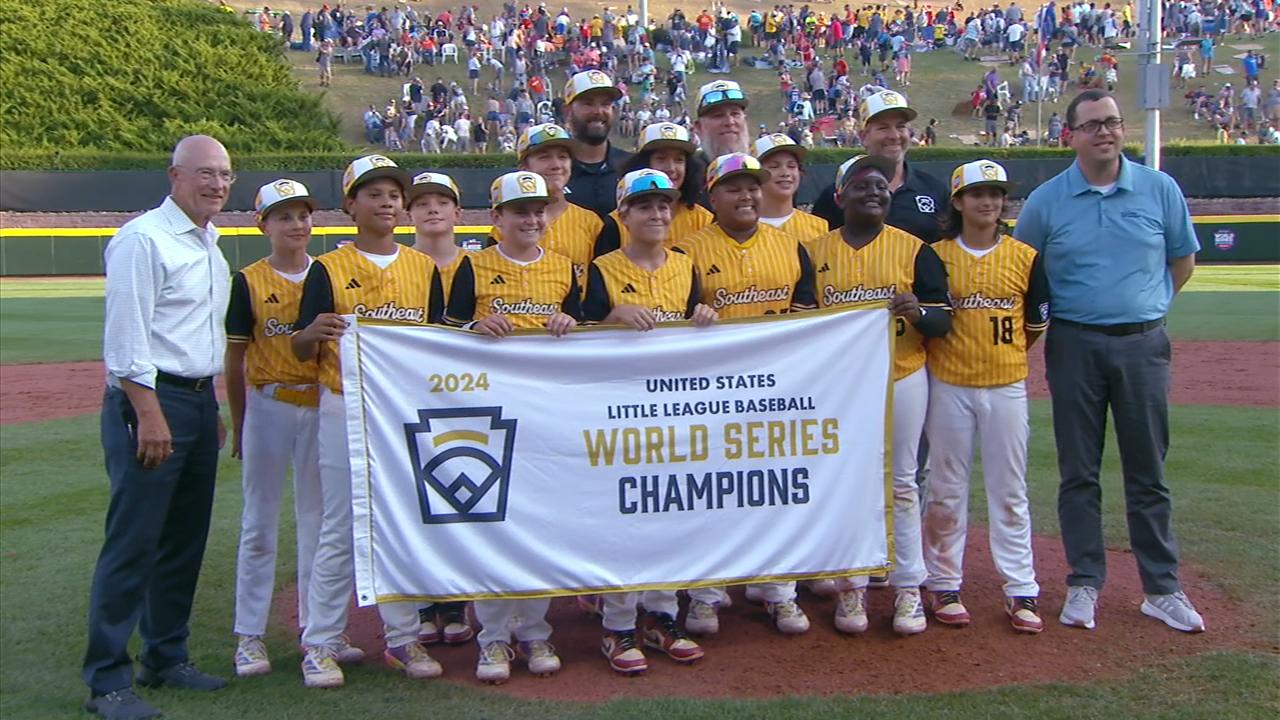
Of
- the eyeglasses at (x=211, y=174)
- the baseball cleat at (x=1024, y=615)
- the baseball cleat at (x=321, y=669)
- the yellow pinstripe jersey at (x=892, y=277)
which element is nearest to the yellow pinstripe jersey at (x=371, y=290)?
the eyeglasses at (x=211, y=174)

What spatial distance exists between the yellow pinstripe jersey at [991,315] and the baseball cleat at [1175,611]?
4.17 ft

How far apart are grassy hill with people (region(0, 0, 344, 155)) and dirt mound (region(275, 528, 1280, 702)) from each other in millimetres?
34517

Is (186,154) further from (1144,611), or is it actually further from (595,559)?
(1144,611)

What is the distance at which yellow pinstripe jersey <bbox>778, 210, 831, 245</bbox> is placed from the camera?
6008mm

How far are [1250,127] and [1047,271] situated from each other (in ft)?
119

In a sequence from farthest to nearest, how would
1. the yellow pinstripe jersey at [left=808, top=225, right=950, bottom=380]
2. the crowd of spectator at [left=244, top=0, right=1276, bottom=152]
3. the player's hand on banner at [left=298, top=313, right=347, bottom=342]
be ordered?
the crowd of spectator at [left=244, top=0, right=1276, bottom=152] → the yellow pinstripe jersey at [left=808, top=225, right=950, bottom=380] → the player's hand on banner at [left=298, top=313, right=347, bottom=342]

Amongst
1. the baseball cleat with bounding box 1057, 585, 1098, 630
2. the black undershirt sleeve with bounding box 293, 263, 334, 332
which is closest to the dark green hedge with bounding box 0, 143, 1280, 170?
the baseball cleat with bounding box 1057, 585, 1098, 630

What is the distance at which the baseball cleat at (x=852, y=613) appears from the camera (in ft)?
17.9

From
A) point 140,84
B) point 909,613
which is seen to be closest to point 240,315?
point 909,613

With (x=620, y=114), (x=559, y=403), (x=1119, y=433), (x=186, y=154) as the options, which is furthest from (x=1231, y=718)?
(x=620, y=114)

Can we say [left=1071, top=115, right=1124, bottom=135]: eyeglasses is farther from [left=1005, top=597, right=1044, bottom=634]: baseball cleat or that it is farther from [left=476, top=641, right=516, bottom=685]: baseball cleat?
[left=476, top=641, right=516, bottom=685]: baseball cleat

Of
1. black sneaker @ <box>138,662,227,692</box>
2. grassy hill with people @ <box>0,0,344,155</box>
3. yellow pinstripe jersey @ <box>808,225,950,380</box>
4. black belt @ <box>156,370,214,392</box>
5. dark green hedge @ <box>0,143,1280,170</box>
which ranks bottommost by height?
black sneaker @ <box>138,662,227,692</box>

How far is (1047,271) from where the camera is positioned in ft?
18.8

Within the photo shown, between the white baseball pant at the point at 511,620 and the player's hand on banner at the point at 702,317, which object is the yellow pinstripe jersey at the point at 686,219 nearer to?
the player's hand on banner at the point at 702,317
